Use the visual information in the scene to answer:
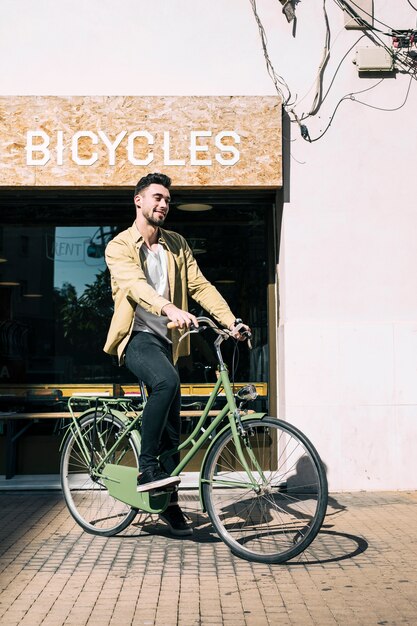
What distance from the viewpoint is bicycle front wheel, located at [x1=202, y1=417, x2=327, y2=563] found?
16.8ft

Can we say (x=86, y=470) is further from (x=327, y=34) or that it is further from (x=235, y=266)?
(x=327, y=34)

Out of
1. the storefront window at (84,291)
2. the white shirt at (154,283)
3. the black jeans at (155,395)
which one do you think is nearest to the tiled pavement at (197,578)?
the black jeans at (155,395)

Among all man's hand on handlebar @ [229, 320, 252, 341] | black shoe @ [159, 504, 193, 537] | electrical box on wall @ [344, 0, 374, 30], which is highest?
electrical box on wall @ [344, 0, 374, 30]

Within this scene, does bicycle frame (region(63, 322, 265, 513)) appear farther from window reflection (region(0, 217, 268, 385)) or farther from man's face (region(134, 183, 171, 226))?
window reflection (region(0, 217, 268, 385))

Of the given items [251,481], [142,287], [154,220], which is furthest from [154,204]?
[251,481]

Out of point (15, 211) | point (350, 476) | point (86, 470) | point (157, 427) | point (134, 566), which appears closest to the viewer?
point (134, 566)

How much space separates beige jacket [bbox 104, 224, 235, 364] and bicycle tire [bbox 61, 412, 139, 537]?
52 centimetres

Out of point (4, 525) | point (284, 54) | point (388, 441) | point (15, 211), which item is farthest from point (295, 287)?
point (4, 525)

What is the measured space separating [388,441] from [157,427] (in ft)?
10.1

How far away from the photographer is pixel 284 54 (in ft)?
27.2

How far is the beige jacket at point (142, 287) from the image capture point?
5.55 metres

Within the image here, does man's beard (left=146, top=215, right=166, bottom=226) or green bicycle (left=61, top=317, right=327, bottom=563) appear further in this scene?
man's beard (left=146, top=215, right=166, bottom=226)

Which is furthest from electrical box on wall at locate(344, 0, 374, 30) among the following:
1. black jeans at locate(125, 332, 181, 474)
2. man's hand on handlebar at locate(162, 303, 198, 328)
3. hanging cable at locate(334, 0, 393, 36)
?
man's hand on handlebar at locate(162, 303, 198, 328)

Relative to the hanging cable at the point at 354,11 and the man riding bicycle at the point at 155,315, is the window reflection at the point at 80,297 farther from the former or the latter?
the man riding bicycle at the point at 155,315
